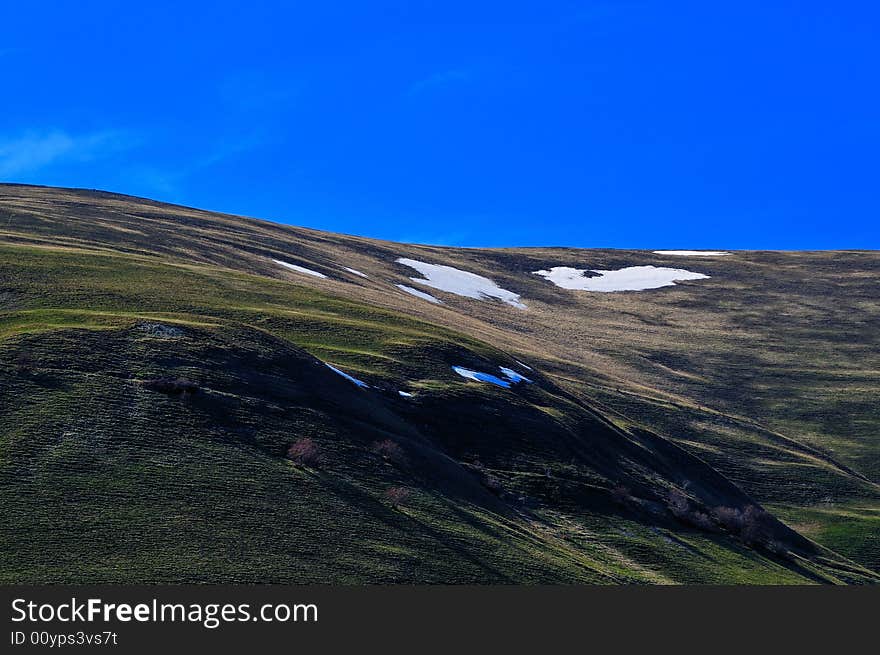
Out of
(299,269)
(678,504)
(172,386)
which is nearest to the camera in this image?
(172,386)

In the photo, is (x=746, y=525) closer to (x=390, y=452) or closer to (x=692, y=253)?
(x=390, y=452)

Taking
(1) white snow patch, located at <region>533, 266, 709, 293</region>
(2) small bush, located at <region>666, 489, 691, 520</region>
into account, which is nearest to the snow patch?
(2) small bush, located at <region>666, 489, 691, 520</region>

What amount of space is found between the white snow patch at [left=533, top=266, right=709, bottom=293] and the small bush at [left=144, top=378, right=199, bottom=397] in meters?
119

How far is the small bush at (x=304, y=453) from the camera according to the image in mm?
43844

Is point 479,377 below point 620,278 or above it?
below

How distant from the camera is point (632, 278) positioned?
170875mm

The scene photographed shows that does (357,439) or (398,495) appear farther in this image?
(357,439)

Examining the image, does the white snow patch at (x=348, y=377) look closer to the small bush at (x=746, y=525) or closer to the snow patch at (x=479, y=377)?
the snow patch at (x=479, y=377)

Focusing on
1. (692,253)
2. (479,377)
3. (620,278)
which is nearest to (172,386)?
(479,377)

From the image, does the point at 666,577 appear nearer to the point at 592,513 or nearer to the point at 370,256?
the point at 592,513

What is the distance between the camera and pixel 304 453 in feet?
145

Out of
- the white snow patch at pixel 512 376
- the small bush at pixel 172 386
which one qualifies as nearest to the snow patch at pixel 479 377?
the white snow patch at pixel 512 376

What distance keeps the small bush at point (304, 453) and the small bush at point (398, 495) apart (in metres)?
3.31

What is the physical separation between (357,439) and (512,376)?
23638 millimetres
